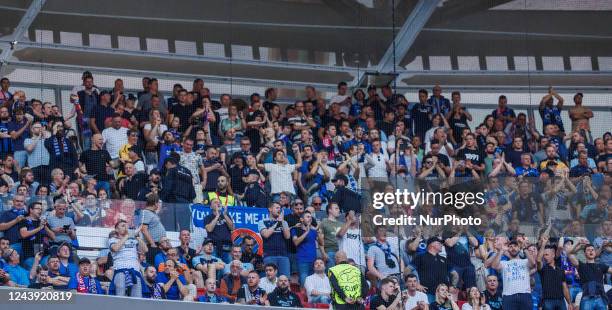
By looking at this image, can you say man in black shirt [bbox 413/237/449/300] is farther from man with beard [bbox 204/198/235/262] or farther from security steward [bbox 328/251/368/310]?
man with beard [bbox 204/198/235/262]

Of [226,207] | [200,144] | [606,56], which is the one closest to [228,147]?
[200,144]

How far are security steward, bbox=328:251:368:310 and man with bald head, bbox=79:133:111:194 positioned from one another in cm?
250

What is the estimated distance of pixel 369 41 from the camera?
1736 centimetres

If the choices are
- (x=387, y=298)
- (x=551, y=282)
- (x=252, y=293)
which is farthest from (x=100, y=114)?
(x=551, y=282)

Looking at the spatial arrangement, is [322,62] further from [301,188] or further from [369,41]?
[301,188]

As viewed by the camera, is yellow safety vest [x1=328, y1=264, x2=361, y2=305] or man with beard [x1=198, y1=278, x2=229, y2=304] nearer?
man with beard [x1=198, y1=278, x2=229, y2=304]

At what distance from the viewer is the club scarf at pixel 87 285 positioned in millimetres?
12141

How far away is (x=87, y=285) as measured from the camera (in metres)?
12.2

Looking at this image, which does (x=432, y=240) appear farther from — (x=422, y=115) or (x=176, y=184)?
→ (x=422, y=115)

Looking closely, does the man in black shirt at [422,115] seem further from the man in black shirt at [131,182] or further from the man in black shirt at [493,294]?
the man in black shirt at [131,182]

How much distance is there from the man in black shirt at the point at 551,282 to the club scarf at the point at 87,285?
178 inches

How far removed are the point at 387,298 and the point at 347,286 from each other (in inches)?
17.1

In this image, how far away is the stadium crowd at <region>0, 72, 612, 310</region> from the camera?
1241 centimetres

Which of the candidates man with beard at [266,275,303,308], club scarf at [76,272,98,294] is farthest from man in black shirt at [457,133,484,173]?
club scarf at [76,272,98,294]
